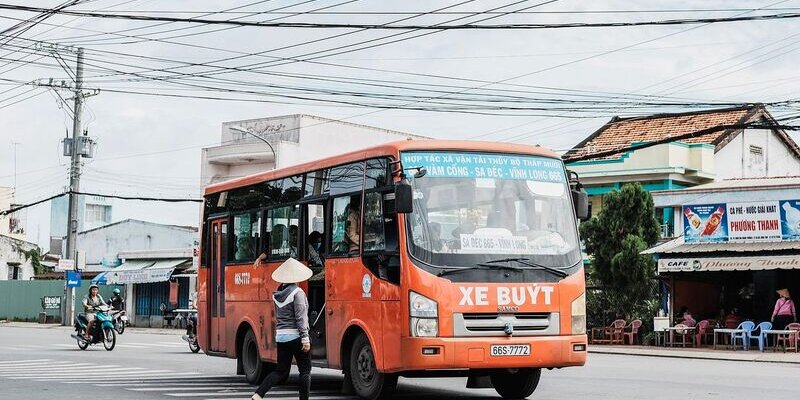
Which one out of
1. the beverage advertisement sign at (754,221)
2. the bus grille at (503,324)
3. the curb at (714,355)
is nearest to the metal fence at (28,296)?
the curb at (714,355)

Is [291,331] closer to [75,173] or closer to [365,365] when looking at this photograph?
[365,365]

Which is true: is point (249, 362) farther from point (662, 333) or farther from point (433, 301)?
point (662, 333)

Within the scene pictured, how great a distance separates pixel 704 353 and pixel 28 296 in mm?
39161

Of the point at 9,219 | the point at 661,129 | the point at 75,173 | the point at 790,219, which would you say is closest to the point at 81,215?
the point at 9,219

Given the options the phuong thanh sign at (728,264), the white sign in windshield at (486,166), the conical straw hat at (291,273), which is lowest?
the conical straw hat at (291,273)

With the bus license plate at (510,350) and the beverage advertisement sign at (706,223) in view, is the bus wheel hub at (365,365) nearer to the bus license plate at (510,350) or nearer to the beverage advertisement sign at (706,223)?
the bus license plate at (510,350)

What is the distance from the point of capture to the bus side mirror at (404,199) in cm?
1340

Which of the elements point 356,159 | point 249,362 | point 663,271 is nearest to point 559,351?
point 356,159

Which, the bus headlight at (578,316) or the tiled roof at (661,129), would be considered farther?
the tiled roof at (661,129)

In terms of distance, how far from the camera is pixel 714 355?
28.2 meters

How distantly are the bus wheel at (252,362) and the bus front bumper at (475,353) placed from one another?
4505mm

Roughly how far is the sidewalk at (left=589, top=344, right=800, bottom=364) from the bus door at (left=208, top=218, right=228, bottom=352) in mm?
13191

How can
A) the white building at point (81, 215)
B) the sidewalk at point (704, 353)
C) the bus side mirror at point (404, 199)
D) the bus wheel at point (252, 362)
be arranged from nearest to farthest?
the bus side mirror at point (404, 199) < the bus wheel at point (252, 362) < the sidewalk at point (704, 353) < the white building at point (81, 215)

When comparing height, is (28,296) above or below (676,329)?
above
